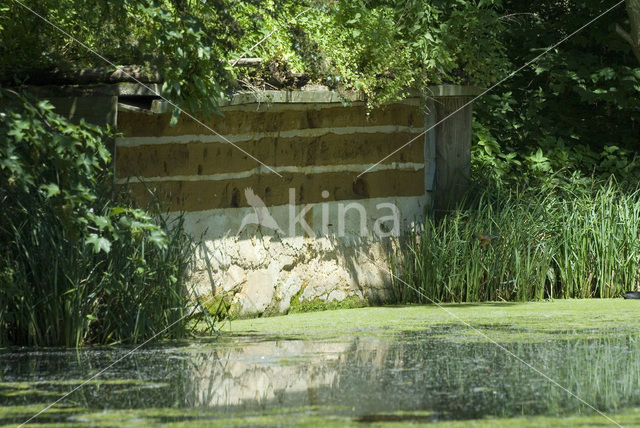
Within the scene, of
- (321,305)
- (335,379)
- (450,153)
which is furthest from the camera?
(450,153)

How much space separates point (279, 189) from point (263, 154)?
1.03ft

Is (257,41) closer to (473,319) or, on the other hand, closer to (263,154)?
(263,154)

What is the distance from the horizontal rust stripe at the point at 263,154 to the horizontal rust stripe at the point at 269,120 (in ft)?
0.32

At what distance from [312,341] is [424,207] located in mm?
3319

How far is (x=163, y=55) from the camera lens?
22.1 feet

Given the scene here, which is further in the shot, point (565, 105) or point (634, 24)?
point (565, 105)

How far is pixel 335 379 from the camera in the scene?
563 centimetres

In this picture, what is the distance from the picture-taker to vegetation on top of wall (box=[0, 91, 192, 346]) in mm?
6430

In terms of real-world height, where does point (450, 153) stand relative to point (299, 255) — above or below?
above

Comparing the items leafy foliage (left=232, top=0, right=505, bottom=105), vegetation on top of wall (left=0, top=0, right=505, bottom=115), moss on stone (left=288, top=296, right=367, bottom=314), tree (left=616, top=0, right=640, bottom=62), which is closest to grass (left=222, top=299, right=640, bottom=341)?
moss on stone (left=288, top=296, right=367, bottom=314)

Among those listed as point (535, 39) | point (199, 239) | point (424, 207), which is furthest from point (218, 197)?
point (535, 39)

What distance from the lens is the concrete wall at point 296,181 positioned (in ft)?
26.4

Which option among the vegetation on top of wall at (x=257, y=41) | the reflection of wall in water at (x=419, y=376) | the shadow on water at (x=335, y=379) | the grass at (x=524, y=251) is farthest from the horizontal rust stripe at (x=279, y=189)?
the reflection of wall in water at (x=419, y=376)

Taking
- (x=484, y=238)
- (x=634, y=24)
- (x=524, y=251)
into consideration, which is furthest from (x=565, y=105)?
(x=484, y=238)
